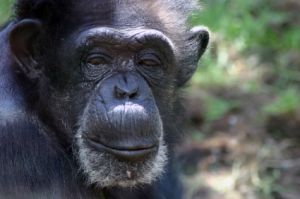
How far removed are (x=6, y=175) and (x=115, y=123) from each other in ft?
2.09

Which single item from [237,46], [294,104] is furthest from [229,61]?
[294,104]

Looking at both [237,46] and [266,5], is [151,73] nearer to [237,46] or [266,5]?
[237,46]

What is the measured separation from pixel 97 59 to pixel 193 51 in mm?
859

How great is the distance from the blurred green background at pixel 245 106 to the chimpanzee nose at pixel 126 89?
4.85 ft

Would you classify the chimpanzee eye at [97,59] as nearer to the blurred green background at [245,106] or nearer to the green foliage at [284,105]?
the blurred green background at [245,106]

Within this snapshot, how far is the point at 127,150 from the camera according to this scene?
4.77 metres

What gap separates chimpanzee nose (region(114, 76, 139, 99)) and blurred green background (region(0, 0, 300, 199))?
4.85 feet

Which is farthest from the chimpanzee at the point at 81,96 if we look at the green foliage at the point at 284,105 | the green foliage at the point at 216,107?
the green foliage at the point at 284,105

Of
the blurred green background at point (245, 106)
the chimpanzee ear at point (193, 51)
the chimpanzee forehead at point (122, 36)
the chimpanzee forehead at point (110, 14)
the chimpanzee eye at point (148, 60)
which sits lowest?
the blurred green background at point (245, 106)

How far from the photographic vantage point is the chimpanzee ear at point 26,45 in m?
4.89

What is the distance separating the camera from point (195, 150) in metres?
7.50

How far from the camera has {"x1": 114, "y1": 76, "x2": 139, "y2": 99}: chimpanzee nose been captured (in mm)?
4777

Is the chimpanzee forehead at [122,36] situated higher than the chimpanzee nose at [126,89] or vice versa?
the chimpanzee forehead at [122,36]

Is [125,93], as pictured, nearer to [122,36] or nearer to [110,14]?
[122,36]
